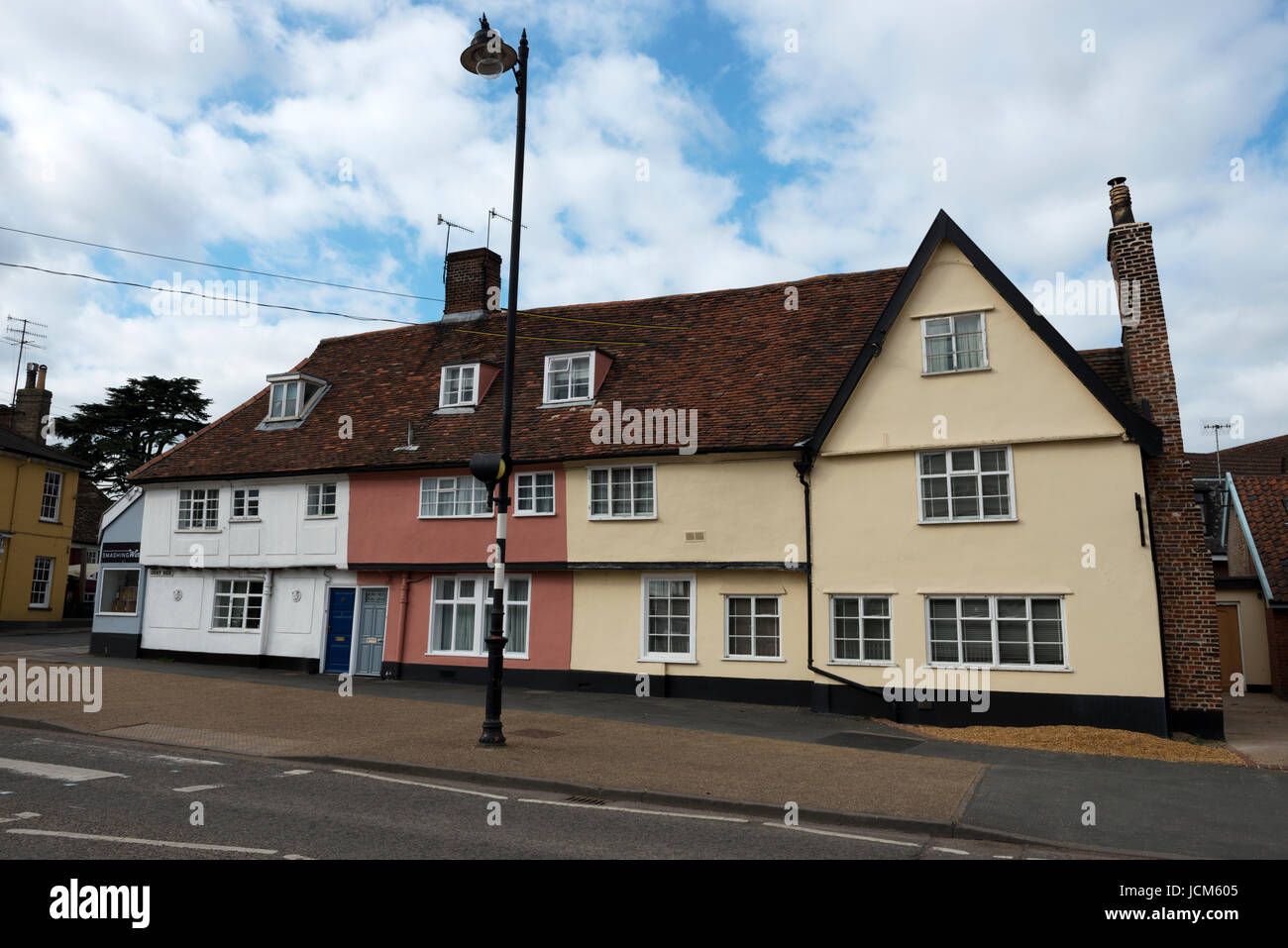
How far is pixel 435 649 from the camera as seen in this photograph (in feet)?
72.2

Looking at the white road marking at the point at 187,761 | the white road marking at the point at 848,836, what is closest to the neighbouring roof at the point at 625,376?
the white road marking at the point at 848,836

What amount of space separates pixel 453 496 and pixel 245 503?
23.8 ft

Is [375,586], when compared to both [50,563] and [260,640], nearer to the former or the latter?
[260,640]

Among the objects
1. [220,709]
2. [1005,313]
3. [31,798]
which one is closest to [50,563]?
[220,709]

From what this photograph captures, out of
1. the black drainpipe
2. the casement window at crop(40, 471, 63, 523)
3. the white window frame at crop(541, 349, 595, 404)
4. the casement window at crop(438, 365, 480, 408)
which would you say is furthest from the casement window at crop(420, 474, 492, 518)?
the casement window at crop(40, 471, 63, 523)

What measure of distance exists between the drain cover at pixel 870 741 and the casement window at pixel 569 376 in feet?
35.2

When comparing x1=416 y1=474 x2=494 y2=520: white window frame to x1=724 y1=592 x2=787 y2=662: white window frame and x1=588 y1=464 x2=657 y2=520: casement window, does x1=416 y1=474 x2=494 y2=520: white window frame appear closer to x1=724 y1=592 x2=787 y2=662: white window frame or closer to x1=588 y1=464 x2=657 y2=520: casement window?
x1=588 y1=464 x2=657 y2=520: casement window

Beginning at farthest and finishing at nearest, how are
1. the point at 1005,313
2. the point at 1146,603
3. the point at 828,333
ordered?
1. the point at 828,333
2. the point at 1005,313
3. the point at 1146,603

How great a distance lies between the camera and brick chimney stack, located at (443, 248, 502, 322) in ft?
88.9

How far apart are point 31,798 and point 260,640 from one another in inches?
643

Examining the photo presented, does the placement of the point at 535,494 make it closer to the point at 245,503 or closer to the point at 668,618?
the point at 668,618

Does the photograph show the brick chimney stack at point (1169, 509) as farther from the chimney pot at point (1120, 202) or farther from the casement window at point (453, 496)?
the casement window at point (453, 496)

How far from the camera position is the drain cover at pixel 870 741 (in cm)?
1366
